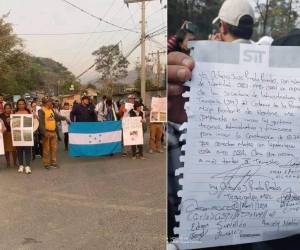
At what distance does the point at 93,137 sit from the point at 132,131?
0.98 meters

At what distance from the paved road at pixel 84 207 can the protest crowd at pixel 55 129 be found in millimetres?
496

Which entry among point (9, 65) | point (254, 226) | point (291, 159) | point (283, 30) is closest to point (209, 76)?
point (283, 30)

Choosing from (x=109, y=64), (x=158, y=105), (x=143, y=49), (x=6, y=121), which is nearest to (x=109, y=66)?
(x=109, y=64)

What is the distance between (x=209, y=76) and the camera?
2.73 m

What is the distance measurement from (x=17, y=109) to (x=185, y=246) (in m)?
8.53

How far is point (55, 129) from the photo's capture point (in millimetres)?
10750

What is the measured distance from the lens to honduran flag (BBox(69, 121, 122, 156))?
39.2 feet

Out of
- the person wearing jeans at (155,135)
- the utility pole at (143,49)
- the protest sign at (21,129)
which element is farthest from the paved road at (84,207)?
the utility pole at (143,49)

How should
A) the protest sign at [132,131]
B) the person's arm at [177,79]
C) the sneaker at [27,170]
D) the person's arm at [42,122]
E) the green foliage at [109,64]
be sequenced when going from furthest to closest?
the green foliage at [109,64]
the protest sign at [132,131]
the person's arm at [42,122]
the sneaker at [27,170]
the person's arm at [177,79]

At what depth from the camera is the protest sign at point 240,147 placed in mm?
2756

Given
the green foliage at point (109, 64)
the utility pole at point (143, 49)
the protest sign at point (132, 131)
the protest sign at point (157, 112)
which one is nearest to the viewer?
the protest sign at point (132, 131)

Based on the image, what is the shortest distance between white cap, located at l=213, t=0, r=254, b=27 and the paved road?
10.4ft

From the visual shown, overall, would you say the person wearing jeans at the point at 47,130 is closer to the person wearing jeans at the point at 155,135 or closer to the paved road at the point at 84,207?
the paved road at the point at 84,207

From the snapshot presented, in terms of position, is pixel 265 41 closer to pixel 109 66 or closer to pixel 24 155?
pixel 24 155
